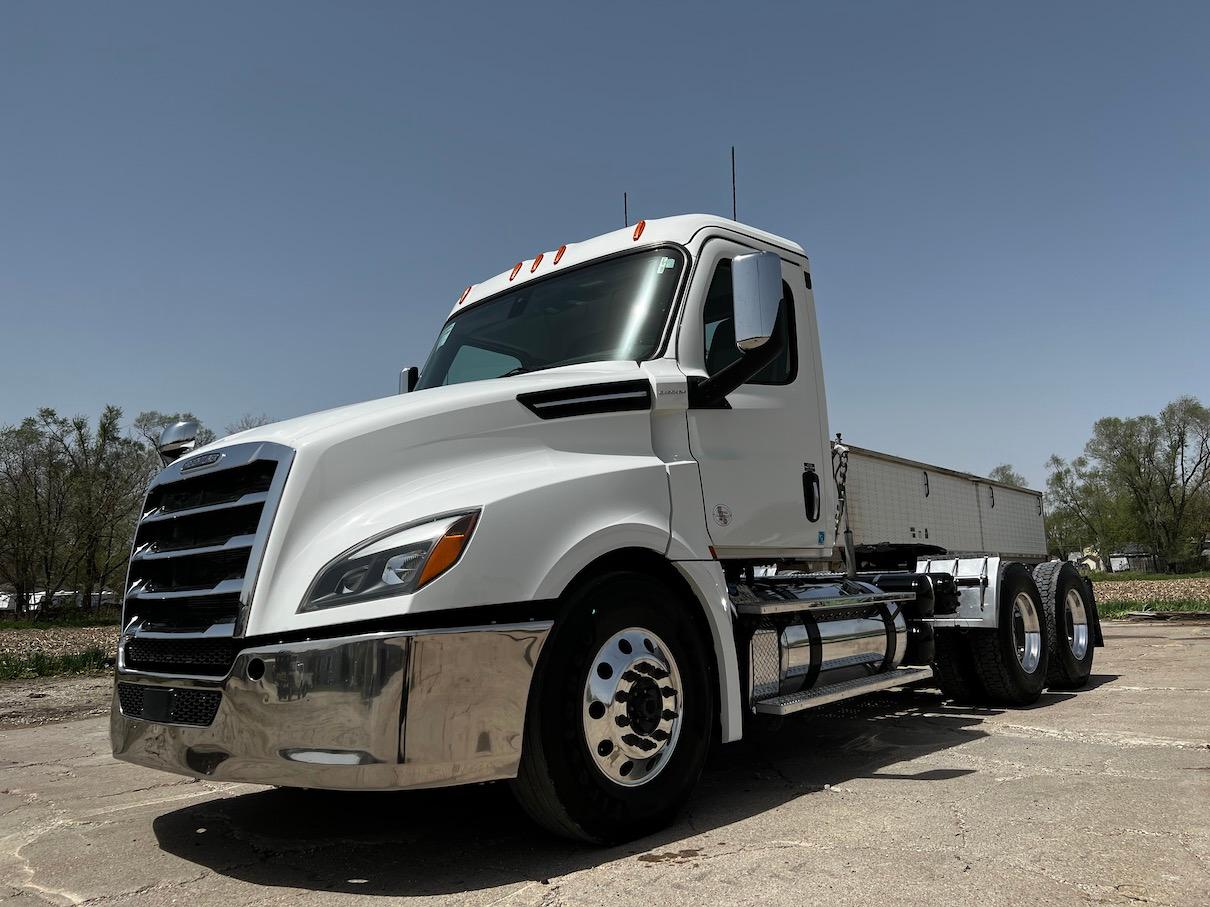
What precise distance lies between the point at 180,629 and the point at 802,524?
3.08 m

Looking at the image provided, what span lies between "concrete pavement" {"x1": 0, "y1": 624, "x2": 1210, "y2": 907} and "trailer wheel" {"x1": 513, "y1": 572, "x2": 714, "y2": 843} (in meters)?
0.16

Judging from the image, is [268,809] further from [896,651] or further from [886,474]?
[886,474]

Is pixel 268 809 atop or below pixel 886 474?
below

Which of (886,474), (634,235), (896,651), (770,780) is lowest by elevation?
(770,780)

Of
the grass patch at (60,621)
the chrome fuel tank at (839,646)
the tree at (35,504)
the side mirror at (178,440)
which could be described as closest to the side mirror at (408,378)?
the side mirror at (178,440)

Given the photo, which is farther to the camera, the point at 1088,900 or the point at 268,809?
Result: the point at 268,809

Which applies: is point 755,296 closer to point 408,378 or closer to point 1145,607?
point 408,378

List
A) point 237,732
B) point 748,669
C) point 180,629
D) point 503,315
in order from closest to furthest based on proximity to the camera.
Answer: point 237,732 < point 180,629 < point 748,669 < point 503,315

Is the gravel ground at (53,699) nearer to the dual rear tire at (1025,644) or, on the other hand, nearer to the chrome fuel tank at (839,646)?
the chrome fuel tank at (839,646)

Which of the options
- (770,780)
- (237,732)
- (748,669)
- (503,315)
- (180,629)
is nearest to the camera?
(237,732)

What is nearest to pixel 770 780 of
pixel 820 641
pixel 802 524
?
pixel 820 641

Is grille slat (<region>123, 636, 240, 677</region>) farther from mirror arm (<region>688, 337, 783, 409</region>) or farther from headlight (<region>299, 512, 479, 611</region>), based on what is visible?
mirror arm (<region>688, 337, 783, 409</region>)

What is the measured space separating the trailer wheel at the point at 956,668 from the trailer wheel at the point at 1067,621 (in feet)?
3.52

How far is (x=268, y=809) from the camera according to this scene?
4.43 m
